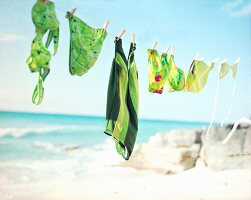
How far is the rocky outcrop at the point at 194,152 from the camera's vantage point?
304 cm

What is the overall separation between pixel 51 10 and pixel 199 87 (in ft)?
3.36

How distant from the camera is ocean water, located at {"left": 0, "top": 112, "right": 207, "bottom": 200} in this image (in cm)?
349

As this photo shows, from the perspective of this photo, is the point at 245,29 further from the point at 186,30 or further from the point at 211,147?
the point at 211,147

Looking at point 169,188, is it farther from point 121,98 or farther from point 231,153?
point 121,98

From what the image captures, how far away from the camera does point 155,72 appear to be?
1974 millimetres

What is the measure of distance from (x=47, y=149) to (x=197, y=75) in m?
3.70

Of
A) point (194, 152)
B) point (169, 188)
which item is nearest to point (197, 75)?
point (169, 188)

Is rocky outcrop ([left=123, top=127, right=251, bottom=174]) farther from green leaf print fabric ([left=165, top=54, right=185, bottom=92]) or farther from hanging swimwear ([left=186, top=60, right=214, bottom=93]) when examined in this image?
green leaf print fabric ([left=165, top=54, right=185, bottom=92])

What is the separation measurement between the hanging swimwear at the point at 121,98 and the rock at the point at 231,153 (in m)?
1.45

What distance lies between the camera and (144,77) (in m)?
2.50

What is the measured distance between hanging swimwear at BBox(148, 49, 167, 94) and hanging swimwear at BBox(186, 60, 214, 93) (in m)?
0.21

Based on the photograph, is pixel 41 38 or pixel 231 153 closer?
pixel 41 38

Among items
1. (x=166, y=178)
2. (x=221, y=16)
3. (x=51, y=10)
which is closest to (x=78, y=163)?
(x=166, y=178)

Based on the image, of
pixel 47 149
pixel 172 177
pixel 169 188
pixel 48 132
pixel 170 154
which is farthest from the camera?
pixel 48 132
